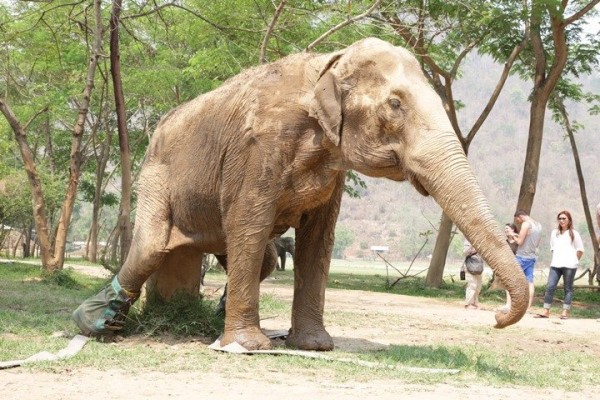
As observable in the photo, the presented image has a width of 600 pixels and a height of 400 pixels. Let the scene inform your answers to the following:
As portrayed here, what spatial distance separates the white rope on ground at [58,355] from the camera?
20.6 ft

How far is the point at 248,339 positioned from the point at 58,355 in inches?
59.9

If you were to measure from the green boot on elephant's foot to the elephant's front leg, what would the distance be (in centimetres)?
151

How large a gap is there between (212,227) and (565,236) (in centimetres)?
771

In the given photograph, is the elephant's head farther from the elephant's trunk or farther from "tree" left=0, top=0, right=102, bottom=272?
"tree" left=0, top=0, right=102, bottom=272

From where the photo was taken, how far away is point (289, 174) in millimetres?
7223

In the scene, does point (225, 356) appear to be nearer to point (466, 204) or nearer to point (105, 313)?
point (105, 313)

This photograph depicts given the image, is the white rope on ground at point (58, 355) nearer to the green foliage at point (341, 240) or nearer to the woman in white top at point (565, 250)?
the woman in white top at point (565, 250)

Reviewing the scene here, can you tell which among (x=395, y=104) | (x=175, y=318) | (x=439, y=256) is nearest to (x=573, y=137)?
(x=439, y=256)

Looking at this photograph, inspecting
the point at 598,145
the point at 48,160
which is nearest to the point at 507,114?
the point at 598,145

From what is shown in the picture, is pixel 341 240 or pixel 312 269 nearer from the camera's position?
pixel 312 269

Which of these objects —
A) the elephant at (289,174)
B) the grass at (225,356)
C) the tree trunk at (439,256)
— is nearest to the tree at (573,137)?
the tree trunk at (439,256)

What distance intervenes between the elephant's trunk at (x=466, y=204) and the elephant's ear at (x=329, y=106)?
0.71 metres

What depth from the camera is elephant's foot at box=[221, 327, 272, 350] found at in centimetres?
730

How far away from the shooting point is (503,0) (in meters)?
18.6
